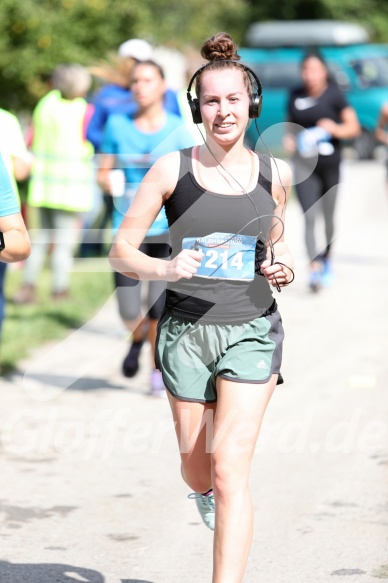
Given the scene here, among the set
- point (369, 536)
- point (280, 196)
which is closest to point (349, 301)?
point (369, 536)

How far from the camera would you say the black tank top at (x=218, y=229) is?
3.95 m

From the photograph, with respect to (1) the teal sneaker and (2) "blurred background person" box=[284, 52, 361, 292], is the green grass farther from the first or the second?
(1) the teal sneaker

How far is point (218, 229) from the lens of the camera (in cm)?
394

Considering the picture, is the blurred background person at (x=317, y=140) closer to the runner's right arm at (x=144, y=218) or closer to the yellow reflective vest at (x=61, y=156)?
the yellow reflective vest at (x=61, y=156)

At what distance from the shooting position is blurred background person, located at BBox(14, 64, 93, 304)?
1047cm

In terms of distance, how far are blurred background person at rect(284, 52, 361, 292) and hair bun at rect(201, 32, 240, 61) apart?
272 inches

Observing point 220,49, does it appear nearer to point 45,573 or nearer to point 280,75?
point 45,573

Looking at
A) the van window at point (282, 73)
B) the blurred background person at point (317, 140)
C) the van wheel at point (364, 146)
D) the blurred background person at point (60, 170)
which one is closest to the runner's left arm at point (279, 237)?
the blurred background person at point (60, 170)

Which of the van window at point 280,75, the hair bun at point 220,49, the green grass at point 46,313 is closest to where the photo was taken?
the hair bun at point 220,49

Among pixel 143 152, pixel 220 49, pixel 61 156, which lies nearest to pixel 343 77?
pixel 61 156

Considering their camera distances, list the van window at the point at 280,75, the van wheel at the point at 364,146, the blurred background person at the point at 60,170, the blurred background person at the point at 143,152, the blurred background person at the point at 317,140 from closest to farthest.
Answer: the blurred background person at the point at 143,152
the blurred background person at the point at 60,170
the blurred background person at the point at 317,140
the van wheel at the point at 364,146
the van window at the point at 280,75

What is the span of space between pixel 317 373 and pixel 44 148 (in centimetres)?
376

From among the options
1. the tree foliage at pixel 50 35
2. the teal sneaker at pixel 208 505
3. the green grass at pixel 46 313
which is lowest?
the teal sneaker at pixel 208 505

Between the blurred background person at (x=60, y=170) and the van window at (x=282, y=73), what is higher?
the van window at (x=282, y=73)
